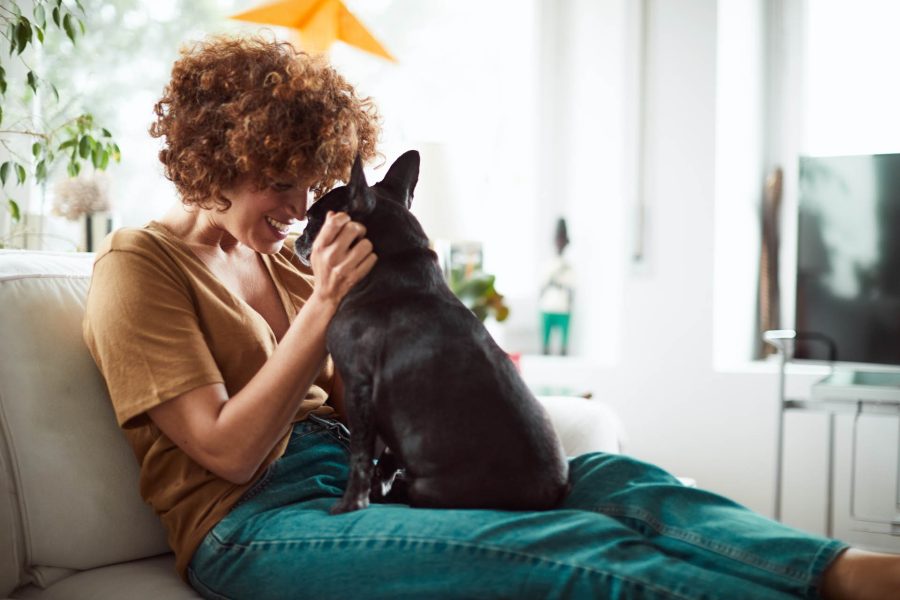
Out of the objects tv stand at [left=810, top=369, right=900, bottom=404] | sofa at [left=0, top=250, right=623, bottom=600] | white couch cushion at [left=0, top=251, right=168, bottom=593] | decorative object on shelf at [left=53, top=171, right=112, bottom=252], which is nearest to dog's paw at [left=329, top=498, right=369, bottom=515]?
sofa at [left=0, top=250, right=623, bottom=600]

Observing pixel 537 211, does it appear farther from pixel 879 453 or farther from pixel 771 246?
pixel 879 453

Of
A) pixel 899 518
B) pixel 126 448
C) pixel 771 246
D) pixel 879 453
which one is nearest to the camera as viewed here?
pixel 126 448

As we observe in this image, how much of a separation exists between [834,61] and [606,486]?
2519mm

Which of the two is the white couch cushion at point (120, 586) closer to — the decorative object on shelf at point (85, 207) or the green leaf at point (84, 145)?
the green leaf at point (84, 145)

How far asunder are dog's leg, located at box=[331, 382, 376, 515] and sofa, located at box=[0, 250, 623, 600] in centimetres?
28

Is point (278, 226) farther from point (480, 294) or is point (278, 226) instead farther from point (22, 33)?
point (480, 294)

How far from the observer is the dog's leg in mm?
1181

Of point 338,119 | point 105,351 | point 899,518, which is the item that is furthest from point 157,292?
point 899,518

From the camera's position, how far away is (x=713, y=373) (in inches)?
118

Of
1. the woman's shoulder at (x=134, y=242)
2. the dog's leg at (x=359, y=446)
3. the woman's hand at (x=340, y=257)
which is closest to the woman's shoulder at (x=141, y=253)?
the woman's shoulder at (x=134, y=242)

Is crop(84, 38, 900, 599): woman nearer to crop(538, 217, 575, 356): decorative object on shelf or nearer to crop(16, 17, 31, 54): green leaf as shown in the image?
crop(16, 17, 31, 54): green leaf

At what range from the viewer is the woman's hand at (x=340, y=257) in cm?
124

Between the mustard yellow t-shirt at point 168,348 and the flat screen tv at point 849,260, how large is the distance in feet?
6.36

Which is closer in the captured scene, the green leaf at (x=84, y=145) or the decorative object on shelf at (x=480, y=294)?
the green leaf at (x=84, y=145)
